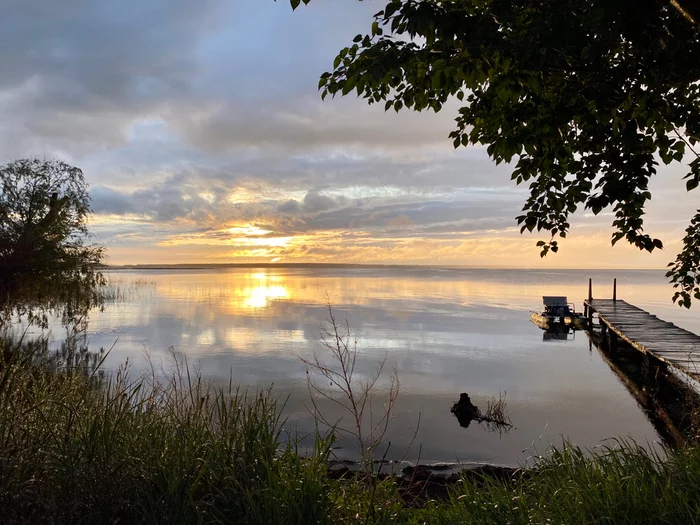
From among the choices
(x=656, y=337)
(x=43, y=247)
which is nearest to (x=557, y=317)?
(x=656, y=337)

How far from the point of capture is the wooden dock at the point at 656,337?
14.5 metres

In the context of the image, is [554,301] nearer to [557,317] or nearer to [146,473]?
[557,317]

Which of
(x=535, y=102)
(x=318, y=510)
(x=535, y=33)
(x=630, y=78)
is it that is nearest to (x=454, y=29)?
(x=535, y=33)

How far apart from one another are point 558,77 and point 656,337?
1917 cm

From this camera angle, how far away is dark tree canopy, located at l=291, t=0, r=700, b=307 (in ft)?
11.7

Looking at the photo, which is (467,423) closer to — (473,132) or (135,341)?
(473,132)

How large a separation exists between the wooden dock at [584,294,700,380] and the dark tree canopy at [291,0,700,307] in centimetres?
907

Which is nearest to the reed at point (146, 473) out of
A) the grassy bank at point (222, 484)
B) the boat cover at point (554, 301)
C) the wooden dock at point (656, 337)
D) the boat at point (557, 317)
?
the grassy bank at point (222, 484)

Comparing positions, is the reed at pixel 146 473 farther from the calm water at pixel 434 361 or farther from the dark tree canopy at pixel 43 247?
the dark tree canopy at pixel 43 247

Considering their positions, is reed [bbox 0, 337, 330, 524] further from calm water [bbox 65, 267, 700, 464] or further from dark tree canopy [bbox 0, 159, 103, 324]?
dark tree canopy [bbox 0, 159, 103, 324]

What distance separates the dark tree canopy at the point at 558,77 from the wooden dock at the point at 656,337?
9.07 metres

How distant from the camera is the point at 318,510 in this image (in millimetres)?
4469

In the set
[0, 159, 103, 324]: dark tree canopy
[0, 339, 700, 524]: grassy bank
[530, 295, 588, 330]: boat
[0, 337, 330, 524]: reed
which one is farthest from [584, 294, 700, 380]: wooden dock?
[0, 159, 103, 324]: dark tree canopy

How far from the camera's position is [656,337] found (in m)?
19.8
